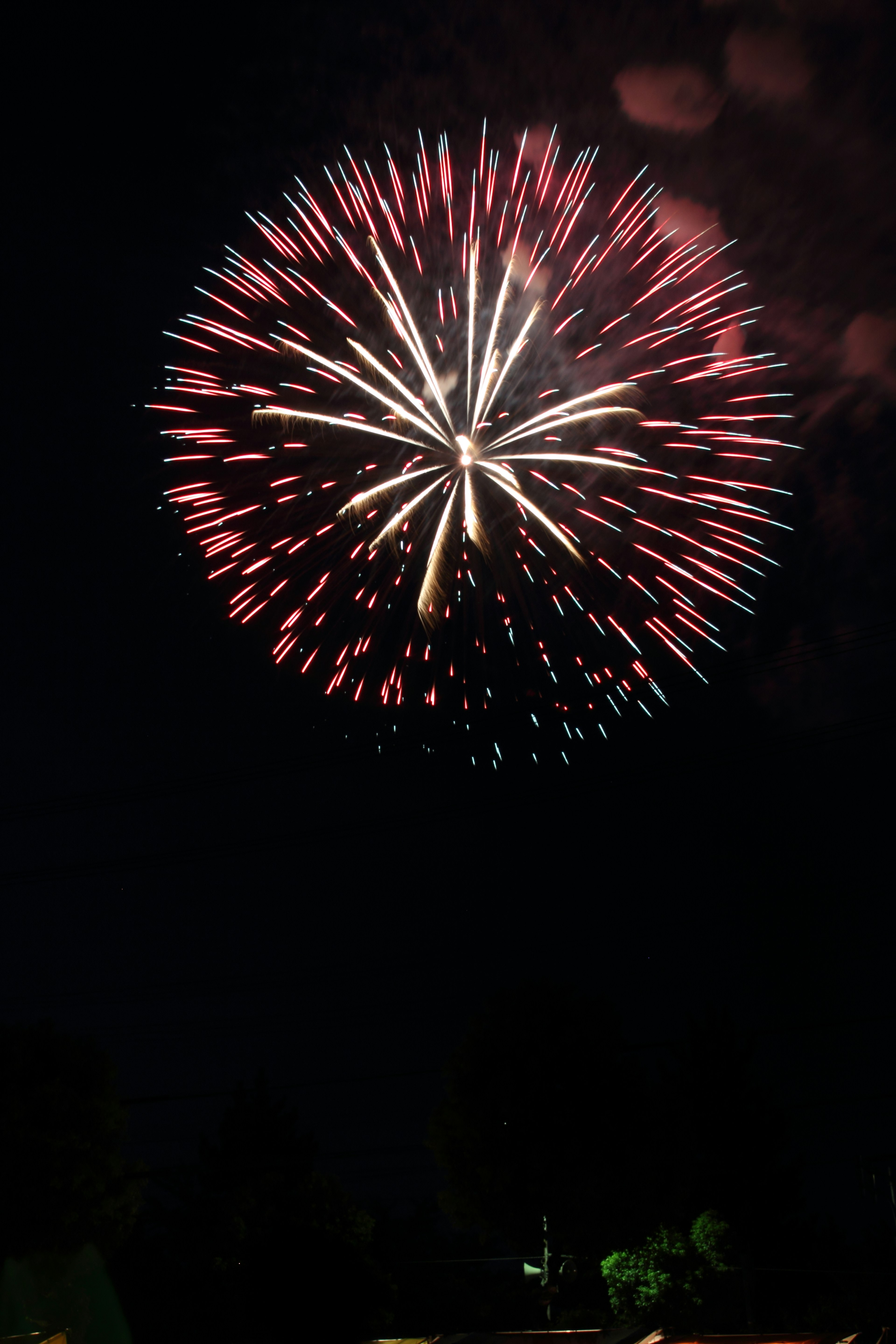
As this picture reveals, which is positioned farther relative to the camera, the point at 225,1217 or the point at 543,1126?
the point at 225,1217

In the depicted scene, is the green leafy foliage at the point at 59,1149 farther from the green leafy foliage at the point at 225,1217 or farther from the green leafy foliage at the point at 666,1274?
the green leafy foliage at the point at 666,1274

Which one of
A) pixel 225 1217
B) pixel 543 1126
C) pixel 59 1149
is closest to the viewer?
pixel 59 1149

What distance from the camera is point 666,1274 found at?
29.8 m

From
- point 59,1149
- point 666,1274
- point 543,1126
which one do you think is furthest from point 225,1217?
point 666,1274

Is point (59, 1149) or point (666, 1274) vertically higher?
point (59, 1149)

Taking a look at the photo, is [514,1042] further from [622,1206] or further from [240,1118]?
[240,1118]

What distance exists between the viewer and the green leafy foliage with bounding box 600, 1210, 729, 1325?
29188mm

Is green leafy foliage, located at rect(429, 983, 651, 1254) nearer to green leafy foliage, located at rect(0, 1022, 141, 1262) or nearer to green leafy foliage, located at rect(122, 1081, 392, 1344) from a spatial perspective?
green leafy foliage, located at rect(122, 1081, 392, 1344)

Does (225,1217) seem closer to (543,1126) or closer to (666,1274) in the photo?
(543,1126)

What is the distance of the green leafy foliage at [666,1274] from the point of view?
29188 millimetres

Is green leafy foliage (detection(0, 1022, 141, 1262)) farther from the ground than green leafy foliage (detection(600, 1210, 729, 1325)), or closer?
farther from the ground

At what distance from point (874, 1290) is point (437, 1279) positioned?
17.7 m

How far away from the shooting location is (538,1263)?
30.9 metres

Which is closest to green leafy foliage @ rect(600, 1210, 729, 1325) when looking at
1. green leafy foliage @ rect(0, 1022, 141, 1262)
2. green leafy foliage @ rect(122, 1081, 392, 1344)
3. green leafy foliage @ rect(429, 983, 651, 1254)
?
green leafy foliage @ rect(429, 983, 651, 1254)
